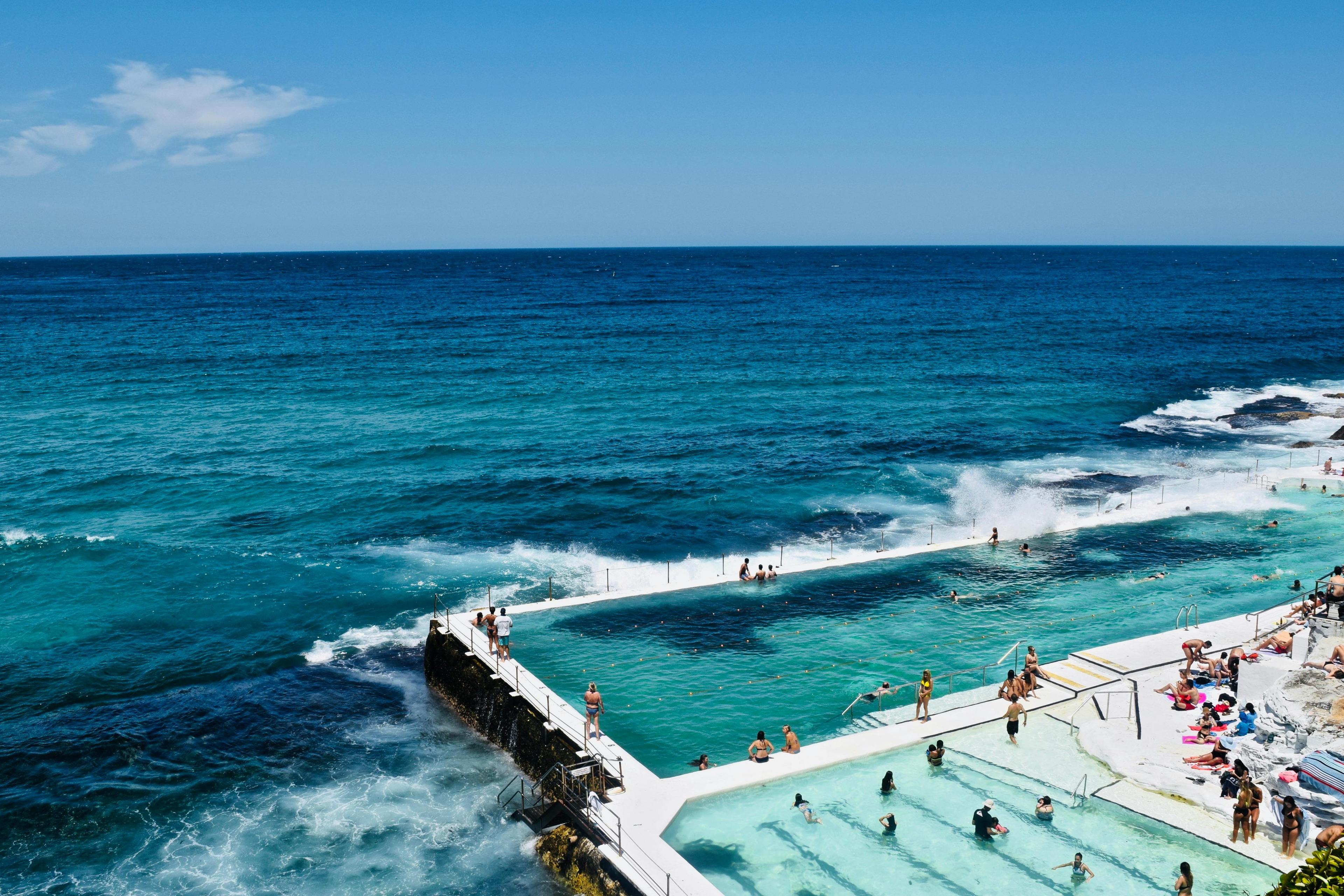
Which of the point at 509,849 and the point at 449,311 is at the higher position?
the point at 449,311

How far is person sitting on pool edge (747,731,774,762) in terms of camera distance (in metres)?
21.8

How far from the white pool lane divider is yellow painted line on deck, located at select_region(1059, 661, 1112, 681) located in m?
0.03

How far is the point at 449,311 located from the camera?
121938mm

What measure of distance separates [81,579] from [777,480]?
3025cm

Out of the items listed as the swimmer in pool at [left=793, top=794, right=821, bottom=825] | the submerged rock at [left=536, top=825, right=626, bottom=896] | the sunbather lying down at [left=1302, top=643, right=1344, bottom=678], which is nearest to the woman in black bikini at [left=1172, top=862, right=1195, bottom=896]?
the swimmer in pool at [left=793, top=794, right=821, bottom=825]

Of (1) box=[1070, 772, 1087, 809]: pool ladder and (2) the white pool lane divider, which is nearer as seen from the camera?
(2) the white pool lane divider

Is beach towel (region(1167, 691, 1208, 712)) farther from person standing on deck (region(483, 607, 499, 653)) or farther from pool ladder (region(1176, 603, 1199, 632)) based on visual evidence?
person standing on deck (region(483, 607, 499, 653))

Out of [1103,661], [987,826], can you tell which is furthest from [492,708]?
[1103,661]

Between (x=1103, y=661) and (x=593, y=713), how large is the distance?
45.8 feet

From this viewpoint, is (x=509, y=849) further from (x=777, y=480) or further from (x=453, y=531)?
(x=777, y=480)

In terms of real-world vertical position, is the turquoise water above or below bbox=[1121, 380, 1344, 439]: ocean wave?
below

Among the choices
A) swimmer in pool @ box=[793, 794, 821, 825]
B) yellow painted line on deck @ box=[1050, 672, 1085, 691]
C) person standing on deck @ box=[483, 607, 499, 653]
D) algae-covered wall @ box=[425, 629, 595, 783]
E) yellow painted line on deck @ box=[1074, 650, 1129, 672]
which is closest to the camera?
swimmer in pool @ box=[793, 794, 821, 825]

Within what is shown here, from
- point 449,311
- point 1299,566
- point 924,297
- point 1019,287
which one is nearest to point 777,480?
point 1299,566

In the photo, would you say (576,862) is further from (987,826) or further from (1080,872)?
(1080,872)
